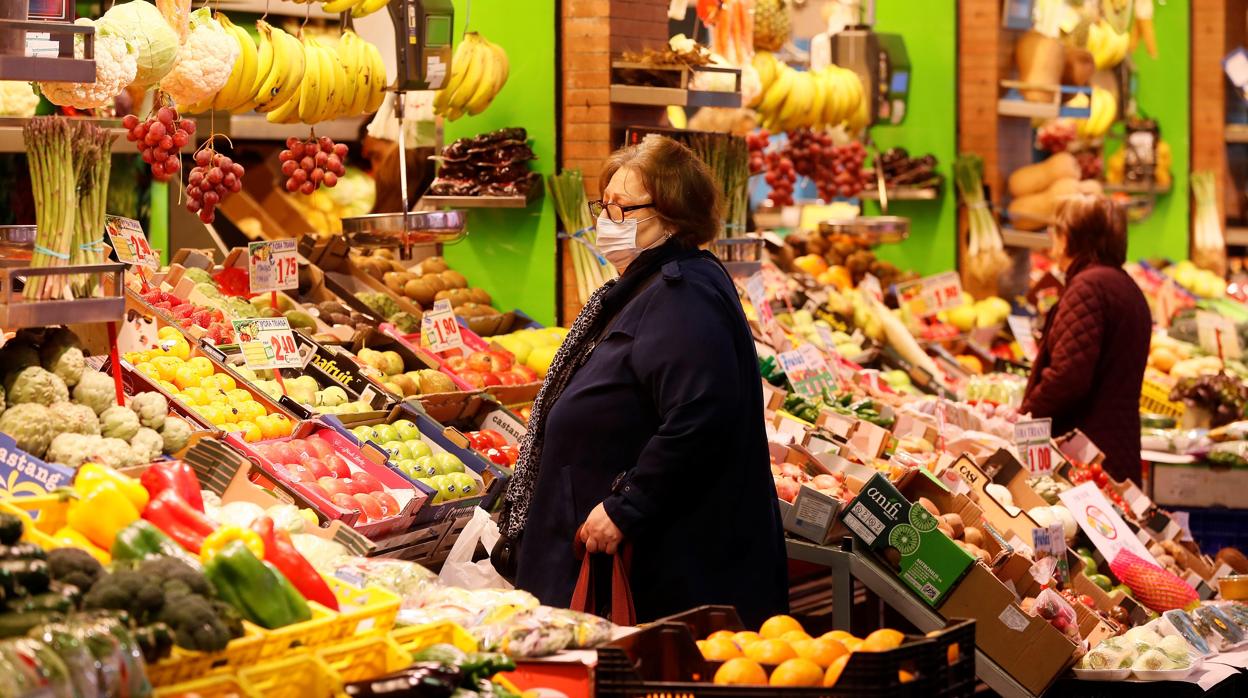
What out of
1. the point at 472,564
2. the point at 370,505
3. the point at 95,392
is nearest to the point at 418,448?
the point at 370,505

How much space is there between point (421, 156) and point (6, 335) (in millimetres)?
3050

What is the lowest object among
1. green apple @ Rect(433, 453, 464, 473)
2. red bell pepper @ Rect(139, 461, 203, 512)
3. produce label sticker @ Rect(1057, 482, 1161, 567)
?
produce label sticker @ Rect(1057, 482, 1161, 567)

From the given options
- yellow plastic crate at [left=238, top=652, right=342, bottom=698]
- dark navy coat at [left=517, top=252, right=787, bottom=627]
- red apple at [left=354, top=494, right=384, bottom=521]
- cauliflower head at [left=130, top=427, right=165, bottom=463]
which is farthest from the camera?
red apple at [left=354, top=494, right=384, bottom=521]

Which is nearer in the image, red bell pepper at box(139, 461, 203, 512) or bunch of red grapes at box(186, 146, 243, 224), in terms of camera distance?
red bell pepper at box(139, 461, 203, 512)

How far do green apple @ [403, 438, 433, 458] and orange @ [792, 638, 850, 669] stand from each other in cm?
182

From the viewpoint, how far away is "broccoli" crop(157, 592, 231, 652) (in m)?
2.33

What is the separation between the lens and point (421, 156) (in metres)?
6.43

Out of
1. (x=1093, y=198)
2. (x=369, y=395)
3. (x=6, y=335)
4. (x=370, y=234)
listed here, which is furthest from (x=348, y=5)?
(x=1093, y=198)

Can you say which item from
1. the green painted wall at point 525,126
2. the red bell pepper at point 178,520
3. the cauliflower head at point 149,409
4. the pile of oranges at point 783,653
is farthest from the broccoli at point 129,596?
the green painted wall at point 525,126

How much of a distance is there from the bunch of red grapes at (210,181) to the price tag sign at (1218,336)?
21.9 ft

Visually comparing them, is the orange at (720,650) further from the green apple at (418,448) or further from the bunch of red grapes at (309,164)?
the bunch of red grapes at (309,164)

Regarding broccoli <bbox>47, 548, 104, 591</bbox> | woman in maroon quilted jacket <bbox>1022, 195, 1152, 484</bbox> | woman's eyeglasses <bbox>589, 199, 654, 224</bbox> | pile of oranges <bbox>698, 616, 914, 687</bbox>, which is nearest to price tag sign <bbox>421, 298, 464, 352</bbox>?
woman's eyeglasses <bbox>589, 199, 654, 224</bbox>

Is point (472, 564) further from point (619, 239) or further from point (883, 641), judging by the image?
point (883, 641)

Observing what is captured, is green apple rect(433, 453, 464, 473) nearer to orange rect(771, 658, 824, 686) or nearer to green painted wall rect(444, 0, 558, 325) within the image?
orange rect(771, 658, 824, 686)
